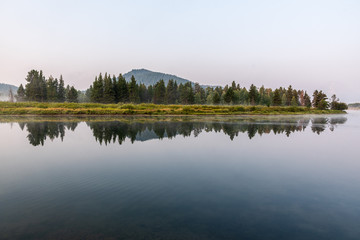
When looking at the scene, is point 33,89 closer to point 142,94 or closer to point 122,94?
point 122,94

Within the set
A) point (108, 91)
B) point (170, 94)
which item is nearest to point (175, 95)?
point (170, 94)

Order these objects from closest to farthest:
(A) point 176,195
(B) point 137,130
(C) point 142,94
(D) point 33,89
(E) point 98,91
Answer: (A) point 176,195 → (B) point 137,130 → (D) point 33,89 → (E) point 98,91 → (C) point 142,94

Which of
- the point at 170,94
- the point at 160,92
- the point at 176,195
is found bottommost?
the point at 176,195

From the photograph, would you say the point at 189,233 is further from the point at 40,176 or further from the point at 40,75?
the point at 40,75

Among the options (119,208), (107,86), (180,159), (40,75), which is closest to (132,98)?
(107,86)

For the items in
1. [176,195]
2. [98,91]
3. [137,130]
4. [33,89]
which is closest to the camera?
[176,195]

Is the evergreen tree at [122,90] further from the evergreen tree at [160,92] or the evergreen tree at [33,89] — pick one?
the evergreen tree at [33,89]

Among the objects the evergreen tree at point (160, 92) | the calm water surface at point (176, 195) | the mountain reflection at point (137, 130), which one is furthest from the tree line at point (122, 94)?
A: the calm water surface at point (176, 195)

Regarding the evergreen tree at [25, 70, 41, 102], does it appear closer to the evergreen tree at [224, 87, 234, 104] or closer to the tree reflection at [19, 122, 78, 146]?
the tree reflection at [19, 122, 78, 146]

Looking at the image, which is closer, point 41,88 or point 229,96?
point 41,88

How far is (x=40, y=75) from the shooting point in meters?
81.9

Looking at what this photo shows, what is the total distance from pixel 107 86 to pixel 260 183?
81444mm

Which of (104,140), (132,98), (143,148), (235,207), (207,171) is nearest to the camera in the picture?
(235,207)

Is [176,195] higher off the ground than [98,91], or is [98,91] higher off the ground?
[98,91]
